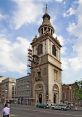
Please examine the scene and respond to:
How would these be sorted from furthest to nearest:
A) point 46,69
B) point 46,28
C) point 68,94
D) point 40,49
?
point 68,94 → point 46,28 → point 40,49 → point 46,69

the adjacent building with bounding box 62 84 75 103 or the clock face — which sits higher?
the clock face

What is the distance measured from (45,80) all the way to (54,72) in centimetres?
649

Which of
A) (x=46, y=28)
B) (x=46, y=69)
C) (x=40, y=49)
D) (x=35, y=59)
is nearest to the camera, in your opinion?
(x=46, y=69)

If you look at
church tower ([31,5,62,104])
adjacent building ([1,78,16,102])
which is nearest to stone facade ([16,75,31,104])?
church tower ([31,5,62,104])

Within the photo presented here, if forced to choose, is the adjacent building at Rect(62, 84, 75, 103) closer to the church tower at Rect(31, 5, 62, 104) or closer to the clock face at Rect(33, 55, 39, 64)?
the church tower at Rect(31, 5, 62, 104)

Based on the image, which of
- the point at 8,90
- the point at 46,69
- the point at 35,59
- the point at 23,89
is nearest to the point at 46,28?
the point at 35,59

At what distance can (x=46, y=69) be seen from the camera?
107m

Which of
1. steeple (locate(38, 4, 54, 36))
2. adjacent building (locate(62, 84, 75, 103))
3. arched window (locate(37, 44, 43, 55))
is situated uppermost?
steeple (locate(38, 4, 54, 36))

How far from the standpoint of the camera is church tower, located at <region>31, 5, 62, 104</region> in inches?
4181

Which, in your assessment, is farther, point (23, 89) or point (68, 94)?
point (23, 89)

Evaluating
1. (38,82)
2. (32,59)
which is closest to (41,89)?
(38,82)

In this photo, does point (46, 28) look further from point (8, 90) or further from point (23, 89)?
point (8, 90)

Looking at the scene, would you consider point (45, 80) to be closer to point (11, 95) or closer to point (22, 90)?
point (22, 90)

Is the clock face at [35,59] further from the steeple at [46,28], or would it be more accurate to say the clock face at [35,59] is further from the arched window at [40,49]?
the steeple at [46,28]
